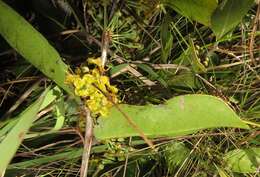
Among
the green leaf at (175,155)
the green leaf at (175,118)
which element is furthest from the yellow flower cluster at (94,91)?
the green leaf at (175,155)

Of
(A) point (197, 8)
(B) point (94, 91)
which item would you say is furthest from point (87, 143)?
(A) point (197, 8)

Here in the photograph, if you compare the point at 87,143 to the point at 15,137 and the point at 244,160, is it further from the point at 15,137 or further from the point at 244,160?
the point at 244,160

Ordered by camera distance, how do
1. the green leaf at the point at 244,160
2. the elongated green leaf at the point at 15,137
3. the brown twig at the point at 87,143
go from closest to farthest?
the elongated green leaf at the point at 15,137, the brown twig at the point at 87,143, the green leaf at the point at 244,160

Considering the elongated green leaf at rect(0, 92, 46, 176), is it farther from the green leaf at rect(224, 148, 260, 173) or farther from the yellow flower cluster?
the green leaf at rect(224, 148, 260, 173)

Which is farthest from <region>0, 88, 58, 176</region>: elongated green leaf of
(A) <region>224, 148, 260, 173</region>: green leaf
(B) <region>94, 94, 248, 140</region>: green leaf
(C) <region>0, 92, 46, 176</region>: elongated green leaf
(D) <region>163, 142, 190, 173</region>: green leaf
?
(A) <region>224, 148, 260, 173</region>: green leaf

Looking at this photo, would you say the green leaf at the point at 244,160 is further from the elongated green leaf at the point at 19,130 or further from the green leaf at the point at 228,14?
the elongated green leaf at the point at 19,130
